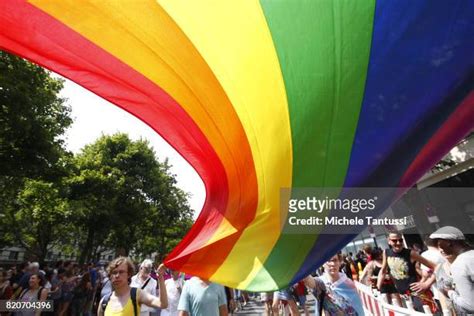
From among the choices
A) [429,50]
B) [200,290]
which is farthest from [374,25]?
[200,290]

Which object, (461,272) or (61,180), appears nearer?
(461,272)

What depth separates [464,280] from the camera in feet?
10.7

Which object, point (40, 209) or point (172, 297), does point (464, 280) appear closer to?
point (172, 297)

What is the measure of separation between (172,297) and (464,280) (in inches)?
184

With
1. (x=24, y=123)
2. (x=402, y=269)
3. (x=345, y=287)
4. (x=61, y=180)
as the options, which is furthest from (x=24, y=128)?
(x=402, y=269)

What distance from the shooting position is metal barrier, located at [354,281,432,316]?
444 cm

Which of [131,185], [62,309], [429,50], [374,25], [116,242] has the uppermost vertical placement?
[131,185]

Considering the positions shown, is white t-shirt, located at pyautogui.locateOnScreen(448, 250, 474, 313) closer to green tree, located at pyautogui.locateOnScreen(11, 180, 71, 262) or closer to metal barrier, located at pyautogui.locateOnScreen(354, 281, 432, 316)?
metal barrier, located at pyautogui.locateOnScreen(354, 281, 432, 316)

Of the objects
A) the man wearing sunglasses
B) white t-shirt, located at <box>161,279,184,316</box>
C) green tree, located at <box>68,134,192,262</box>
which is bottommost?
white t-shirt, located at <box>161,279,184,316</box>

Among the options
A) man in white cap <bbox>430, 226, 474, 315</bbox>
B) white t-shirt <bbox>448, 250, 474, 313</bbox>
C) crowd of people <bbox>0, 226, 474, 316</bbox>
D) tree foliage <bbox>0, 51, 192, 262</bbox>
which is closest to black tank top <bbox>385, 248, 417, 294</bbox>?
crowd of people <bbox>0, 226, 474, 316</bbox>

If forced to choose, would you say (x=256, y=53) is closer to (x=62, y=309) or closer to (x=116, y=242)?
(x=62, y=309)

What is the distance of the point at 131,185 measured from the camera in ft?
91.9

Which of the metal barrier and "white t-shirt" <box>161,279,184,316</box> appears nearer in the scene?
the metal barrier

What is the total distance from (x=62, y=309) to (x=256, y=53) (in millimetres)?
12275
